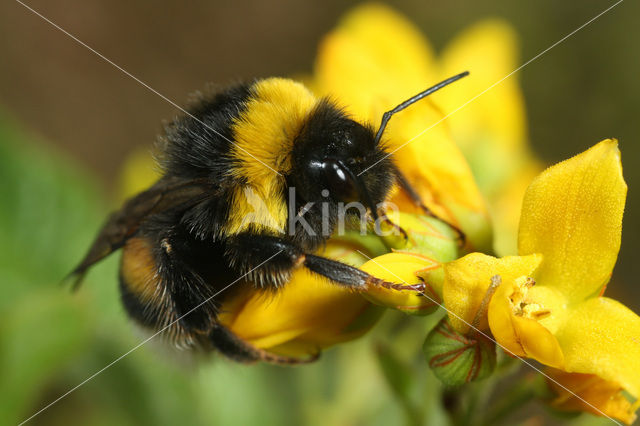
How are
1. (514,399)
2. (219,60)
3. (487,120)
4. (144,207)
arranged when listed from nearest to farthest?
(144,207), (514,399), (487,120), (219,60)

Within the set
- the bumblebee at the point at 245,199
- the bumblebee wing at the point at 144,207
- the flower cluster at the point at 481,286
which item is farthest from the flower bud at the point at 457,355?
the bumblebee wing at the point at 144,207

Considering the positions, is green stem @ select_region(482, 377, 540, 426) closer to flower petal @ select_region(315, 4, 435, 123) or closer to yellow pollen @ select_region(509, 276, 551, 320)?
yellow pollen @ select_region(509, 276, 551, 320)

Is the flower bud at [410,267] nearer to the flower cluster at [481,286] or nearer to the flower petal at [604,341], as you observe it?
the flower cluster at [481,286]

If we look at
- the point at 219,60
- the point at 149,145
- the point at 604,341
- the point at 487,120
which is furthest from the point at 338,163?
the point at 219,60

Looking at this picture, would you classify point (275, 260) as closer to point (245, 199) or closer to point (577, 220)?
point (245, 199)

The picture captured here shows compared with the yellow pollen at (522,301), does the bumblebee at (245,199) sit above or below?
above

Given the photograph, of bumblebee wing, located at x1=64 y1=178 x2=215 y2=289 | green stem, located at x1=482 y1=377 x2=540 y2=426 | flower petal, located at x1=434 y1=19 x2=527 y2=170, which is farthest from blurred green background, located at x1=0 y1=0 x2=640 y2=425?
flower petal, located at x1=434 y1=19 x2=527 y2=170

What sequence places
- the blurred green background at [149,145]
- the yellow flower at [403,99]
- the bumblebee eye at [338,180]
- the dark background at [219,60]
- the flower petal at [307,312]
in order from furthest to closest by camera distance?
the dark background at [219,60] < the blurred green background at [149,145] < the yellow flower at [403,99] < the flower petal at [307,312] < the bumblebee eye at [338,180]
